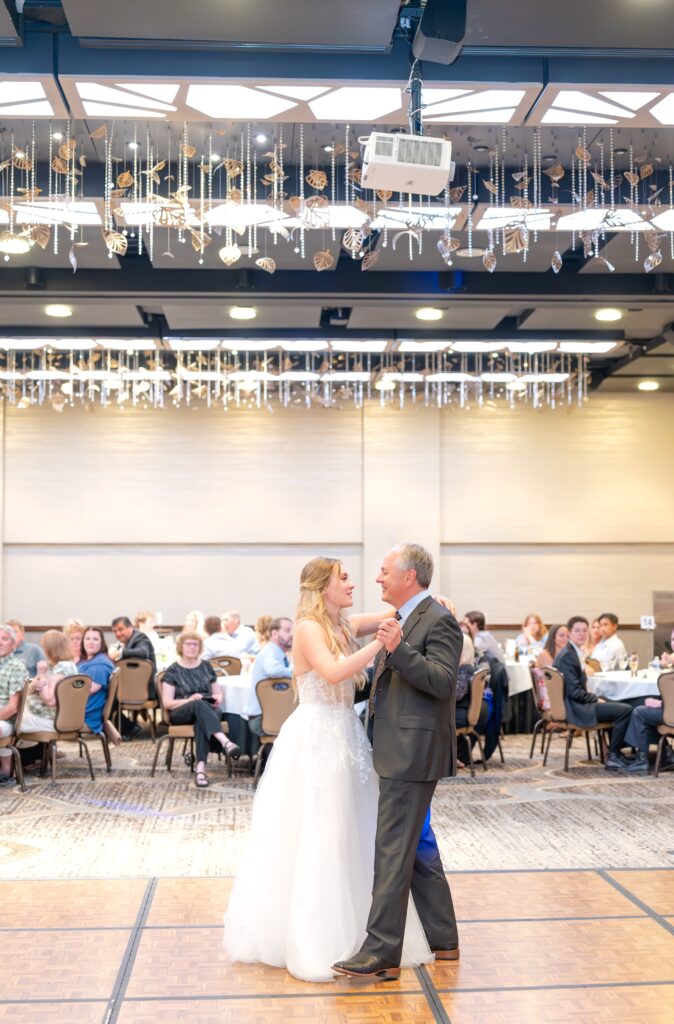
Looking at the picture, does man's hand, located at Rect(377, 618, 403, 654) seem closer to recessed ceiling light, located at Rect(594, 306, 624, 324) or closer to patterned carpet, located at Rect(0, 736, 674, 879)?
patterned carpet, located at Rect(0, 736, 674, 879)

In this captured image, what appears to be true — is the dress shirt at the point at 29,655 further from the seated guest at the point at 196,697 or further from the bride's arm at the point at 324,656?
the bride's arm at the point at 324,656

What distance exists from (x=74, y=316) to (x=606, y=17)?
24.3ft

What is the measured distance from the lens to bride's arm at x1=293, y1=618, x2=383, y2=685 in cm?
432

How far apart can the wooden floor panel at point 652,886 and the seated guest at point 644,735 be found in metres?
3.89

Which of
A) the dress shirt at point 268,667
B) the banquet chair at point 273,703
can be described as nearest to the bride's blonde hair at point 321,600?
the banquet chair at point 273,703

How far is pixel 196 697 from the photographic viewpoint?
9.54 m

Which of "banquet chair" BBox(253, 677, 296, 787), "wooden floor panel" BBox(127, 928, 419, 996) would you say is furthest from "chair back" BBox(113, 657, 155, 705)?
"wooden floor panel" BBox(127, 928, 419, 996)

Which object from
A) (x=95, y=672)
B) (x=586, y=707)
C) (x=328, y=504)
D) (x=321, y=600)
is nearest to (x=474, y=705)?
(x=586, y=707)

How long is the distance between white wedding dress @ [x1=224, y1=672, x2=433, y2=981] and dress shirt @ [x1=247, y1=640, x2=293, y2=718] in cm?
437

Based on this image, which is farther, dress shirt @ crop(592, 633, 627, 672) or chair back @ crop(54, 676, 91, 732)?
dress shirt @ crop(592, 633, 627, 672)

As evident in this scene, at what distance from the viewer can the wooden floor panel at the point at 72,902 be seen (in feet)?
17.1

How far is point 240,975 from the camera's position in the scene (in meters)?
4.46

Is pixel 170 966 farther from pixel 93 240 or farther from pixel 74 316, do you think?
pixel 74 316

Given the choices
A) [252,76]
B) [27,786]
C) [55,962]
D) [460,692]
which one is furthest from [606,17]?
[27,786]
